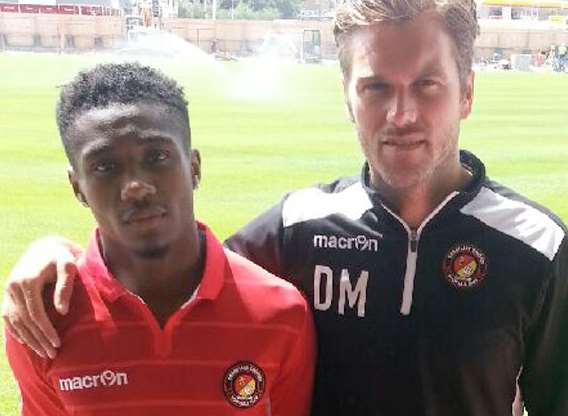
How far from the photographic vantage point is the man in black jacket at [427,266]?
2.38 meters

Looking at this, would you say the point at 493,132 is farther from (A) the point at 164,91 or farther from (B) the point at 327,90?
(A) the point at 164,91

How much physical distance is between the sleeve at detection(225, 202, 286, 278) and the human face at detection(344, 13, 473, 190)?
15.8 inches

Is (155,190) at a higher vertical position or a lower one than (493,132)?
higher

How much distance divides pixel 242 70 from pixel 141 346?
128ft

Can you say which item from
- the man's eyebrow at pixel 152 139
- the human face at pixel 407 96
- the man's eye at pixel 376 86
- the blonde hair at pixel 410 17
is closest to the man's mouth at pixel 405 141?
the human face at pixel 407 96

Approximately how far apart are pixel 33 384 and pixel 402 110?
1205mm

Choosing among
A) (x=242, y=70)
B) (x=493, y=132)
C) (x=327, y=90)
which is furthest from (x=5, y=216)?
(x=242, y=70)

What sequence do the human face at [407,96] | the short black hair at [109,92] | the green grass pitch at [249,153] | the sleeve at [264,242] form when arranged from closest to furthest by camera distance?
the short black hair at [109,92]
the human face at [407,96]
the sleeve at [264,242]
the green grass pitch at [249,153]

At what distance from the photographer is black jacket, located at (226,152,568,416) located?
2387 millimetres

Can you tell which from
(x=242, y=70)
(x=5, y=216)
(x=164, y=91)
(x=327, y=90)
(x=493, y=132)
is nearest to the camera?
(x=164, y=91)

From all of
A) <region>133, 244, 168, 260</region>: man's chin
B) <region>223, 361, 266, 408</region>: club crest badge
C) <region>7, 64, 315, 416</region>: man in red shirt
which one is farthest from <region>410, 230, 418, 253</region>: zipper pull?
<region>133, 244, 168, 260</region>: man's chin

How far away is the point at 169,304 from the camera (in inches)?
90.7

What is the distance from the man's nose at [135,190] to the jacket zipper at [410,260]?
2.44ft

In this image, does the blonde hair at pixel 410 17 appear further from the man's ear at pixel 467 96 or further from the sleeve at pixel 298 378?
the sleeve at pixel 298 378
